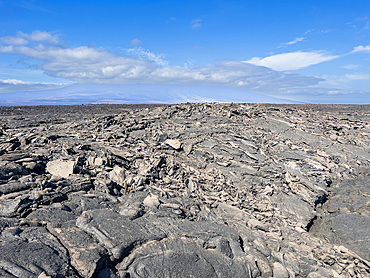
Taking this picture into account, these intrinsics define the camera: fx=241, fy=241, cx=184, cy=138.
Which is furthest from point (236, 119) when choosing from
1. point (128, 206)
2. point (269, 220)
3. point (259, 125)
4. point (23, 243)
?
point (23, 243)

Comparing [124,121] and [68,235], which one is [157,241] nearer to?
[68,235]

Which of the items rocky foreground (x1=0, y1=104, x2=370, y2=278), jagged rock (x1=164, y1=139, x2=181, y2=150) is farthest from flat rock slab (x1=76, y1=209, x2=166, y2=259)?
jagged rock (x1=164, y1=139, x2=181, y2=150)

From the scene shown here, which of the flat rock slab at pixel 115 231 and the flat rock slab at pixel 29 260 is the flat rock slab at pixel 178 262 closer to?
the flat rock slab at pixel 115 231

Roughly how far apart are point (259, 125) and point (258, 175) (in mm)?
4503

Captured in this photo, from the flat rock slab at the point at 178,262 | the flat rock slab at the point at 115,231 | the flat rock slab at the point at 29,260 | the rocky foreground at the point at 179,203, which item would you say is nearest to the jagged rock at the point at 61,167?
the rocky foreground at the point at 179,203

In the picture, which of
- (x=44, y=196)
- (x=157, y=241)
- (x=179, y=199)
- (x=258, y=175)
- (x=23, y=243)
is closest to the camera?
(x=23, y=243)

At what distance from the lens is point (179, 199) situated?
21.3 feet

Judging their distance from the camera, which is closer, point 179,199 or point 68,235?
point 68,235

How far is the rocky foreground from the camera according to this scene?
432 centimetres

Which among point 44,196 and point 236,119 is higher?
point 236,119

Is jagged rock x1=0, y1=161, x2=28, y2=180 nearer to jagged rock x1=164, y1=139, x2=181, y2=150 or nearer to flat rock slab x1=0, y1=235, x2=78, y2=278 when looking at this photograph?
flat rock slab x1=0, y1=235, x2=78, y2=278

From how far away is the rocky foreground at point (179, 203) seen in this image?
432cm

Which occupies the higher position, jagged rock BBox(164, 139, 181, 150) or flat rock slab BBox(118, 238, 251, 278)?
jagged rock BBox(164, 139, 181, 150)

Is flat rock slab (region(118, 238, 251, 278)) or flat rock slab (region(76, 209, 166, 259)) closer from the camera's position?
flat rock slab (region(118, 238, 251, 278))
